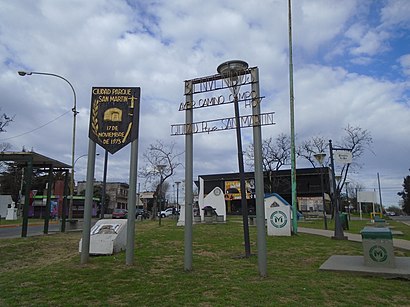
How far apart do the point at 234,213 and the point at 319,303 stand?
52190mm

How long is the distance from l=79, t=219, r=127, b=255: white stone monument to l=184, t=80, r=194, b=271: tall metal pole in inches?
116

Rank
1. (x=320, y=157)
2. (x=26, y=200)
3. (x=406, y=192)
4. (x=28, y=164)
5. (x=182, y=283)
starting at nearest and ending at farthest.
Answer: (x=182, y=283)
(x=26, y=200)
(x=28, y=164)
(x=320, y=157)
(x=406, y=192)

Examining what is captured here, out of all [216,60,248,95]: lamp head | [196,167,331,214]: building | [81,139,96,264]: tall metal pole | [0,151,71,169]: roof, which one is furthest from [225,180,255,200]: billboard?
[216,60,248,95]: lamp head

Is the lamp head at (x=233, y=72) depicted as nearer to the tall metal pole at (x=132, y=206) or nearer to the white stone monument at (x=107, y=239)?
the tall metal pole at (x=132, y=206)

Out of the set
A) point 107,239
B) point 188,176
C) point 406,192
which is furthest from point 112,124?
point 406,192

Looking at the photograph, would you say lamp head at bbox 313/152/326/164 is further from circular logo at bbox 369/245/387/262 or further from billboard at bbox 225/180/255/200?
billboard at bbox 225/180/255/200

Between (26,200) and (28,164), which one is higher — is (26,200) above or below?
below

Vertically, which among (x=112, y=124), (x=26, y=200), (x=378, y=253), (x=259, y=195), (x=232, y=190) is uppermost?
(x=232, y=190)

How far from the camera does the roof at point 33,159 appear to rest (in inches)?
598

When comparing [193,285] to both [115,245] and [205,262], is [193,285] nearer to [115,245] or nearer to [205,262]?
[205,262]

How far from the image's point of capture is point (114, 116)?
8992mm

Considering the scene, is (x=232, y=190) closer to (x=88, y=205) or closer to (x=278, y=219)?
(x=278, y=219)

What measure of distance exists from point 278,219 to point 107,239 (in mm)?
8519

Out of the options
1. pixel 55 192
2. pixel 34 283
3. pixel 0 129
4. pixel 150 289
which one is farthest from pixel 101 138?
pixel 55 192
